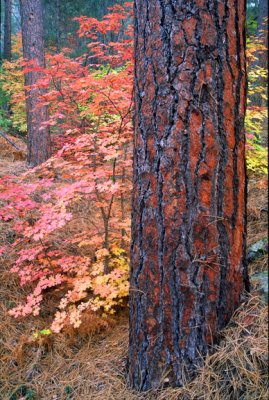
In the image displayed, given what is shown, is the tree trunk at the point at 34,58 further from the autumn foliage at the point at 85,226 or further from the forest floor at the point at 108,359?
the forest floor at the point at 108,359

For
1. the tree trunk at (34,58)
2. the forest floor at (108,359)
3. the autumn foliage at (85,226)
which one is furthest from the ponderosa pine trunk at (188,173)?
the tree trunk at (34,58)

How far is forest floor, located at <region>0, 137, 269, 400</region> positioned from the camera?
1707mm

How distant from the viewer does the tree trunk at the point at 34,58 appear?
6.19 meters

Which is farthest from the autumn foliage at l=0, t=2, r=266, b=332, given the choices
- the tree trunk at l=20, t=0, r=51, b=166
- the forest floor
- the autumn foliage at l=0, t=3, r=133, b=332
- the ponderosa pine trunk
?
the tree trunk at l=20, t=0, r=51, b=166

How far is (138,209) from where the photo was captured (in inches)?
77.6

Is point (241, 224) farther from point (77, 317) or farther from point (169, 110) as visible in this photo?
point (77, 317)

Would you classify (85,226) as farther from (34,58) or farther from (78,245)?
(34,58)

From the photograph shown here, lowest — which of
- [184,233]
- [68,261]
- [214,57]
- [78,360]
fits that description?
[78,360]

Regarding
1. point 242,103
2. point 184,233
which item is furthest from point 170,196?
point 242,103

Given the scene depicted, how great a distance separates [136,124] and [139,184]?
1.17ft

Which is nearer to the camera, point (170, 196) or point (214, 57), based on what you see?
point (214, 57)

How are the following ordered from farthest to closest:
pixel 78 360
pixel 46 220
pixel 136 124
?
1. pixel 46 220
2. pixel 78 360
3. pixel 136 124

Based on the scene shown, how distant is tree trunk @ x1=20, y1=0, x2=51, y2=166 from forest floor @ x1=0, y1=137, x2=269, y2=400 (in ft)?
10.8

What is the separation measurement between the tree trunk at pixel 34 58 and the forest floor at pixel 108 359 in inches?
130
